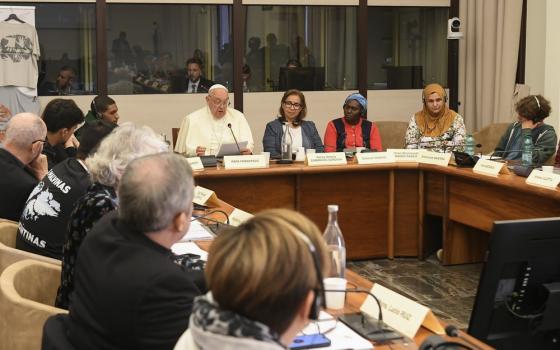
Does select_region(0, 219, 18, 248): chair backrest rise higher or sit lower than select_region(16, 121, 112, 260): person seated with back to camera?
lower

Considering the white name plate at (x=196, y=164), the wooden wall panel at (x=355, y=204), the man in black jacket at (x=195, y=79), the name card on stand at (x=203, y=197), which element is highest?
the man in black jacket at (x=195, y=79)

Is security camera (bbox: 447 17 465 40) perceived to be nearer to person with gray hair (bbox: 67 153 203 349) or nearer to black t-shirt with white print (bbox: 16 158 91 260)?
black t-shirt with white print (bbox: 16 158 91 260)

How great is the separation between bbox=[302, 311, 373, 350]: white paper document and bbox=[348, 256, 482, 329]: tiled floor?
220 centimetres

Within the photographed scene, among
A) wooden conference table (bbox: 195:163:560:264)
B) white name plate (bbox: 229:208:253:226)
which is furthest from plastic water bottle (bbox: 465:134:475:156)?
white name plate (bbox: 229:208:253:226)

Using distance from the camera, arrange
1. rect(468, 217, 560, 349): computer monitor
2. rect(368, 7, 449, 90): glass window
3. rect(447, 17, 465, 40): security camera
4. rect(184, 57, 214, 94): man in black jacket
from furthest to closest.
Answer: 1. rect(368, 7, 449, 90): glass window
2. rect(447, 17, 465, 40): security camera
3. rect(184, 57, 214, 94): man in black jacket
4. rect(468, 217, 560, 349): computer monitor

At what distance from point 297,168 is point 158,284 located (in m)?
3.56

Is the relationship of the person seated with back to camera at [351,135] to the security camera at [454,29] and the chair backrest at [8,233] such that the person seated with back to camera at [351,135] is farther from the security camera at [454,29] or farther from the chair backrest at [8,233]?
the chair backrest at [8,233]

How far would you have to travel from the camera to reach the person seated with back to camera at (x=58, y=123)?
13.9 feet

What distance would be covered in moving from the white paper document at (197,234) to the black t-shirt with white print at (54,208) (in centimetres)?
45

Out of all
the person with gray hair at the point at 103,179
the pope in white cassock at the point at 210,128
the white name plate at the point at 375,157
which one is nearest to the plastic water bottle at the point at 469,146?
the white name plate at the point at 375,157

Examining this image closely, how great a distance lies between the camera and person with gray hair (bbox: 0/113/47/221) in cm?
338

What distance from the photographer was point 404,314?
1.92m

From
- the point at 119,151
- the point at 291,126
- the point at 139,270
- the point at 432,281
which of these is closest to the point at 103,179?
the point at 119,151

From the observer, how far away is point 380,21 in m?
8.22
